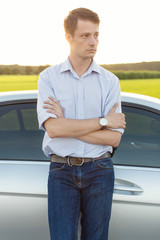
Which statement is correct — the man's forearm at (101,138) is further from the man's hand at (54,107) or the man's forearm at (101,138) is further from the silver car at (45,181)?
the silver car at (45,181)

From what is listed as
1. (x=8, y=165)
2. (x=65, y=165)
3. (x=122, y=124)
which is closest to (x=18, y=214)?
(x=8, y=165)

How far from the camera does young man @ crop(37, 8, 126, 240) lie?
210 cm

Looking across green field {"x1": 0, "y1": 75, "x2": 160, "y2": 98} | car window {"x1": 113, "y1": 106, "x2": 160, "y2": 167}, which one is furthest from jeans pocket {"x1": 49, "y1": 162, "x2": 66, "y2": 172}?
green field {"x1": 0, "y1": 75, "x2": 160, "y2": 98}

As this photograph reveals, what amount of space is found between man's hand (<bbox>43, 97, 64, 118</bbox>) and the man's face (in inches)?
12.3

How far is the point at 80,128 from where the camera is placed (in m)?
2.11

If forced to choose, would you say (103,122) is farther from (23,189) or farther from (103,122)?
(23,189)

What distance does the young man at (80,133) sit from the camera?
6.90 feet

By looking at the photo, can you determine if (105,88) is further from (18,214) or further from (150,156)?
(18,214)

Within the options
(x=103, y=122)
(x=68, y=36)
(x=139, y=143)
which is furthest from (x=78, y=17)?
(x=139, y=143)

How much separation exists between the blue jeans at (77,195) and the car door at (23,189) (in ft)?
1.13

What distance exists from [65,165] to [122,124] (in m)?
0.42

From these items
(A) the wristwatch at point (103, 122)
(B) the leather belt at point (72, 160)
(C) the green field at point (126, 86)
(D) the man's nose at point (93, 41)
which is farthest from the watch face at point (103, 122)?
(C) the green field at point (126, 86)

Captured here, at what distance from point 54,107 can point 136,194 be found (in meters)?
0.82

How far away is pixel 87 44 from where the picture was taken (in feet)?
7.01
